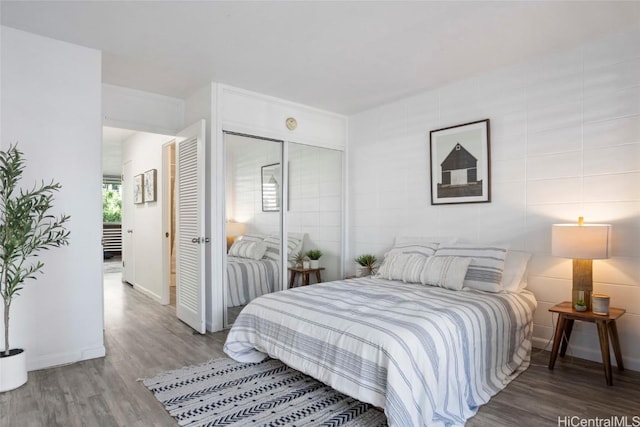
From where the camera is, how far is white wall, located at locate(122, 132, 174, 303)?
5156 millimetres

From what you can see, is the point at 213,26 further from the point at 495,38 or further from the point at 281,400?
the point at 281,400

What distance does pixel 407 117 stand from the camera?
421cm

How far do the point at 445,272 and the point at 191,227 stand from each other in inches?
100

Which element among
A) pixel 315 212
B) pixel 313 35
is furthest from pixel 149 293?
pixel 313 35

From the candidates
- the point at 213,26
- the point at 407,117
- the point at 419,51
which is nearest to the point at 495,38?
the point at 419,51

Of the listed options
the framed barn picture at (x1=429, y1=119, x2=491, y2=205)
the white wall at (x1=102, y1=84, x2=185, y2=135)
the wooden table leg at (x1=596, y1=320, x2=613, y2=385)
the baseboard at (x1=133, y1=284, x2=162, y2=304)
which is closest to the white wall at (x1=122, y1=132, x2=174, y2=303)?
the baseboard at (x1=133, y1=284, x2=162, y2=304)

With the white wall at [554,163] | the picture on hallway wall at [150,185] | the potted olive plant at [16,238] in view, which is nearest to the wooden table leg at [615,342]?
the white wall at [554,163]

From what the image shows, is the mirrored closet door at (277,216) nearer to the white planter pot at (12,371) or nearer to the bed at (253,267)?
the bed at (253,267)

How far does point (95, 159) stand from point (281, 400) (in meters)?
2.36

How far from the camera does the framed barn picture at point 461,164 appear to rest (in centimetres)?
354

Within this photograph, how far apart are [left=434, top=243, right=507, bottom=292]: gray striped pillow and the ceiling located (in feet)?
5.41

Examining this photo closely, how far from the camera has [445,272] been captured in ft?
10.3

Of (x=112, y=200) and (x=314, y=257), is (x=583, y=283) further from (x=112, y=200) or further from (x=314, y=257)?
(x=112, y=200)

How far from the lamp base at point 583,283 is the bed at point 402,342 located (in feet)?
1.18
